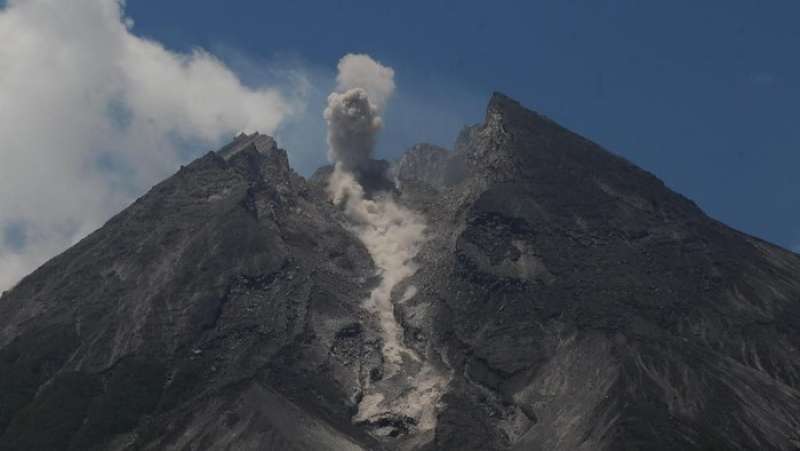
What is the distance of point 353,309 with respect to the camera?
627ft

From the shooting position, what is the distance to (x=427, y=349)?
594 feet

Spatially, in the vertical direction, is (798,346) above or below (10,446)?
above

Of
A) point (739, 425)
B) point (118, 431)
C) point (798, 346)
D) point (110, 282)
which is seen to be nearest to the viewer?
point (739, 425)

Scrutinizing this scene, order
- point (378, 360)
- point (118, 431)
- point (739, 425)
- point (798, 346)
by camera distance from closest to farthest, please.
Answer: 1. point (739, 425)
2. point (118, 431)
3. point (798, 346)
4. point (378, 360)

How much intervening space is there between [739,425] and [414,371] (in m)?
55.2

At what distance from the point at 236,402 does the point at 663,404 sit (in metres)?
57.4

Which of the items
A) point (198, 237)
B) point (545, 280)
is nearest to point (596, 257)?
point (545, 280)

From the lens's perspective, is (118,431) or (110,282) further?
(110,282)

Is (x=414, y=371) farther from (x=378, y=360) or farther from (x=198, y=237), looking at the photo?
(x=198, y=237)

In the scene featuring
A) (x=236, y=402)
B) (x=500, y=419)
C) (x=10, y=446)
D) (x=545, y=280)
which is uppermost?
(x=545, y=280)

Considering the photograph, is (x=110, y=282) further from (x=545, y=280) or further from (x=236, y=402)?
(x=545, y=280)

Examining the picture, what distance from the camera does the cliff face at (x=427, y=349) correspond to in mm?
140875

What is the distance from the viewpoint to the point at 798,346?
163 metres

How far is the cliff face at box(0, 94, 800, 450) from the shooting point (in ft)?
462
